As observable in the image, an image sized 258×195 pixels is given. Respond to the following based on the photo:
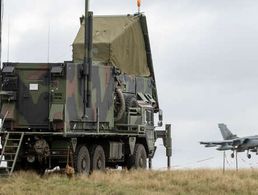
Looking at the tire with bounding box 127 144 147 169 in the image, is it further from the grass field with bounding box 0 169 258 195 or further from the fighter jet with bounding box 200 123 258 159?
the fighter jet with bounding box 200 123 258 159

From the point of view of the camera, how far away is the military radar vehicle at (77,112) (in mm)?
22188

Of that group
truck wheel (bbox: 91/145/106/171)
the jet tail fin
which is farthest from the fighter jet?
truck wheel (bbox: 91/145/106/171)

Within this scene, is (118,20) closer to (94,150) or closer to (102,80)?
(102,80)

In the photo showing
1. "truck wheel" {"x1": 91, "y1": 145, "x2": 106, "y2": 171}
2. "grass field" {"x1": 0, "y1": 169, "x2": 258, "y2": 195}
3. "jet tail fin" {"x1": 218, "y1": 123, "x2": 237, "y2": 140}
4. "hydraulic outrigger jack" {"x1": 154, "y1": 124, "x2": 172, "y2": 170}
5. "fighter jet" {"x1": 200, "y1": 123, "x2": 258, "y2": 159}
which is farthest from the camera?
"jet tail fin" {"x1": 218, "y1": 123, "x2": 237, "y2": 140}

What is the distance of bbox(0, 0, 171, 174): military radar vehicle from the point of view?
2219cm

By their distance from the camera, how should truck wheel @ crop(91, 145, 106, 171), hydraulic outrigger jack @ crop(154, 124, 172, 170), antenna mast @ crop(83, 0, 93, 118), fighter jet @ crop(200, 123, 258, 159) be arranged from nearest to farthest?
1. antenna mast @ crop(83, 0, 93, 118)
2. truck wheel @ crop(91, 145, 106, 171)
3. hydraulic outrigger jack @ crop(154, 124, 172, 170)
4. fighter jet @ crop(200, 123, 258, 159)

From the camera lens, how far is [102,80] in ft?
78.0

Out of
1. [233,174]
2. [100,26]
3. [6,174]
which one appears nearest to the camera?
[6,174]

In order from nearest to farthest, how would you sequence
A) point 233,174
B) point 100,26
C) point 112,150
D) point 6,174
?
point 6,174
point 233,174
point 112,150
point 100,26

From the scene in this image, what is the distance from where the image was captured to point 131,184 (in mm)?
19422

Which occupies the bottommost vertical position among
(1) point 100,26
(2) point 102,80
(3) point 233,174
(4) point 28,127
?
(3) point 233,174

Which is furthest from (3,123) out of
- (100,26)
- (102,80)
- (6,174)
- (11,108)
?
(100,26)

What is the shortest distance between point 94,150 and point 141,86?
4887 mm

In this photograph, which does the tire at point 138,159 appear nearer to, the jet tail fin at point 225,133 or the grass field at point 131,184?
the grass field at point 131,184
